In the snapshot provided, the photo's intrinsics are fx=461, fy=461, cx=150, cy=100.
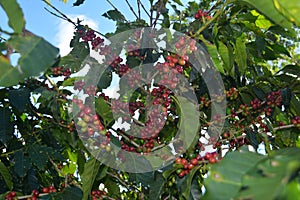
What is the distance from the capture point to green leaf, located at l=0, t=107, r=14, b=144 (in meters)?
1.60

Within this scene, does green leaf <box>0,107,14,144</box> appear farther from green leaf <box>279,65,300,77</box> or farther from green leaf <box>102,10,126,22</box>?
green leaf <box>279,65,300,77</box>

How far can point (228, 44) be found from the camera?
1.40 m

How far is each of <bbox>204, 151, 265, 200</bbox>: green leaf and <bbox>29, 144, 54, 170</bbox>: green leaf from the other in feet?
3.34

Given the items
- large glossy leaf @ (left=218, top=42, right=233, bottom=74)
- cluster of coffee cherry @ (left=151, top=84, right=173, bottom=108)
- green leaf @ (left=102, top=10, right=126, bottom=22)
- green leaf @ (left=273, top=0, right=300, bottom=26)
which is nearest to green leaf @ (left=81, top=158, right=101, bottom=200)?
cluster of coffee cherry @ (left=151, top=84, right=173, bottom=108)

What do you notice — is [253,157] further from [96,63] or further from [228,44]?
[96,63]

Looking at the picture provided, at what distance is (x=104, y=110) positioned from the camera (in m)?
1.35

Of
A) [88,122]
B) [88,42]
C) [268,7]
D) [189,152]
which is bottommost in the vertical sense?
[189,152]

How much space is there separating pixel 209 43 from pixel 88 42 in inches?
19.4

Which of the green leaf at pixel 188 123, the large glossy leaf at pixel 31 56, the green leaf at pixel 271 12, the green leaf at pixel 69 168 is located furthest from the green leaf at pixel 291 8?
the green leaf at pixel 69 168

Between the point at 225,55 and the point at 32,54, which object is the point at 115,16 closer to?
the point at 225,55

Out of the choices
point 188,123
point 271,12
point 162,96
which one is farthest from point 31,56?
point 162,96

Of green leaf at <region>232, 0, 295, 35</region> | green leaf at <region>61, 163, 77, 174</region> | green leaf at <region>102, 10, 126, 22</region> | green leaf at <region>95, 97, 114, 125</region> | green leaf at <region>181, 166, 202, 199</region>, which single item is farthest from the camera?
green leaf at <region>61, 163, 77, 174</region>

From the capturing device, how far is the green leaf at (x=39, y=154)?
61.3 inches

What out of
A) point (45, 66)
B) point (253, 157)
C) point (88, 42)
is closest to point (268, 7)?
point (253, 157)
